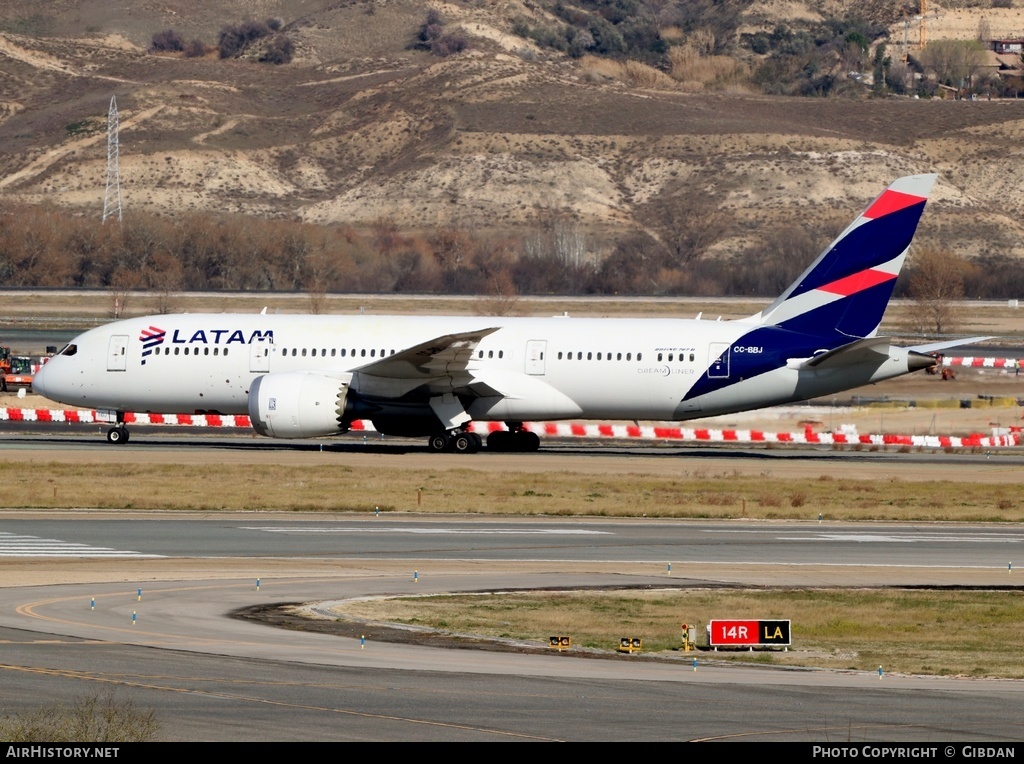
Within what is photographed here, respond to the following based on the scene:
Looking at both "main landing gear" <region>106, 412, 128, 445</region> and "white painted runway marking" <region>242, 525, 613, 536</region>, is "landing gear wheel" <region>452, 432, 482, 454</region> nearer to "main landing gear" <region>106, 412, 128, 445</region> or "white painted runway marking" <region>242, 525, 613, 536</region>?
"main landing gear" <region>106, 412, 128, 445</region>

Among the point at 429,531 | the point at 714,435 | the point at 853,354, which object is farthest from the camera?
the point at 714,435

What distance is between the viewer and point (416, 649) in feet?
69.5

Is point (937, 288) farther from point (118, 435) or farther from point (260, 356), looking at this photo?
point (118, 435)

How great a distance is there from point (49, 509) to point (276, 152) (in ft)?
508

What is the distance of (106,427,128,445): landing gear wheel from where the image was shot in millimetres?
54531

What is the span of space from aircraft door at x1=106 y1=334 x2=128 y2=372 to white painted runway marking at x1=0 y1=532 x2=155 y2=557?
22.2 meters

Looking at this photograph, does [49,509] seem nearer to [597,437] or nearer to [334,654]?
[334,654]

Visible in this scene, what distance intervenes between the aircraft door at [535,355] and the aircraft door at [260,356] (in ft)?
26.7

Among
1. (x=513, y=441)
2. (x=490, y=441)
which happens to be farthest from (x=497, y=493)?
(x=490, y=441)

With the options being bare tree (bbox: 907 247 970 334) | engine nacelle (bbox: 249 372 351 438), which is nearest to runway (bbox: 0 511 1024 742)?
engine nacelle (bbox: 249 372 351 438)

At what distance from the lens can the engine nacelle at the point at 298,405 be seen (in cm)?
4984

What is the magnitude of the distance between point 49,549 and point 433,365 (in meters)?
21.5

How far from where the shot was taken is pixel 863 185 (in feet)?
566

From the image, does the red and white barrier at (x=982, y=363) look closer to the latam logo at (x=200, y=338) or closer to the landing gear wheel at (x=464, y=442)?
the landing gear wheel at (x=464, y=442)
